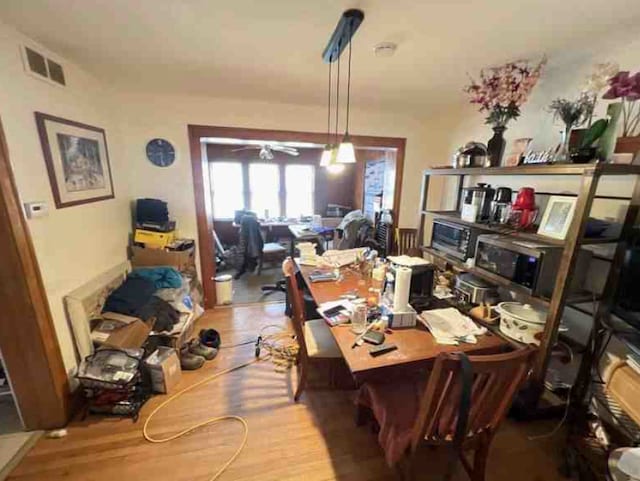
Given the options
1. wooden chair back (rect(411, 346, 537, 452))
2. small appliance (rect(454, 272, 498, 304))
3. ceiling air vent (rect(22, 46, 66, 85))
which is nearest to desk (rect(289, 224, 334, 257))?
small appliance (rect(454, 272, 498, 304))

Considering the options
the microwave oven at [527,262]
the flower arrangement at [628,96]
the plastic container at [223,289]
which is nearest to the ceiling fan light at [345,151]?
the microwave oven at [527,262]

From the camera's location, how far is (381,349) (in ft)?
4.28

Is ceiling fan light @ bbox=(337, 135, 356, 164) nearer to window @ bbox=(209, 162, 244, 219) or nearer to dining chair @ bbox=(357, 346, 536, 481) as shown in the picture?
dining chair @ bbox=(357, 346, 536, 481)

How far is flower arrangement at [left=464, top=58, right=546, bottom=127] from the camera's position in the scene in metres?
1.69

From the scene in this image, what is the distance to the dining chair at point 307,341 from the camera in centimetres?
171

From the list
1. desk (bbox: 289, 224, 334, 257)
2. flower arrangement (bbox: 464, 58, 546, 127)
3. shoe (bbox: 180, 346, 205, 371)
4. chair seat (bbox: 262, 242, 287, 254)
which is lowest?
shoe (bbox: 180, 346, 205, 371)

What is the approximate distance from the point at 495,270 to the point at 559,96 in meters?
1.36

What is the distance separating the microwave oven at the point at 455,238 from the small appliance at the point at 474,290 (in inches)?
6.4

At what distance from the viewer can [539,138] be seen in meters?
2.08

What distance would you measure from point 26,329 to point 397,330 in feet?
6.80

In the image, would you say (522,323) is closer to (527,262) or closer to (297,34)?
(527,262)

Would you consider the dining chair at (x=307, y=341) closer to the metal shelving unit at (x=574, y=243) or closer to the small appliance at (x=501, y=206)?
the metal shelving unit at (x=574, y=243)

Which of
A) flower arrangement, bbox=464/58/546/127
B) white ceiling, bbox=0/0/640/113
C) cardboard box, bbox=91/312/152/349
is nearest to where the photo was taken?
white ceiling, bbox=0/0/640/113

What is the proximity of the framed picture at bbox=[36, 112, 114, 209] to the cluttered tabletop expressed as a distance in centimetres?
184
